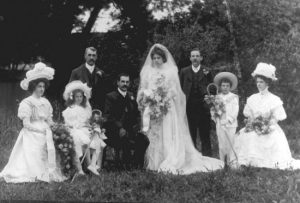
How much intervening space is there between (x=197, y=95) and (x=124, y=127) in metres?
1.70

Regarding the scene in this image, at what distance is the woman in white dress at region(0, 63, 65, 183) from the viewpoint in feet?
25.5

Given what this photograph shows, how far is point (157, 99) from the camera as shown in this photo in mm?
8656

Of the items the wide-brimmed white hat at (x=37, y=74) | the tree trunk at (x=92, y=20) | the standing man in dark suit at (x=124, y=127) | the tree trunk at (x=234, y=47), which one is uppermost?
the tree trunk at (x=92, y=20)

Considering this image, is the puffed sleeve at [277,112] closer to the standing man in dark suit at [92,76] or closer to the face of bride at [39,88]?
the standing man in dark suit at [92,76]

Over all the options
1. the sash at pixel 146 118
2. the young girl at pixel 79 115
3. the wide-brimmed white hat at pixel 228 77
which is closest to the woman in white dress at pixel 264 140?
the wide-brimmed white hat at pixel 228 77

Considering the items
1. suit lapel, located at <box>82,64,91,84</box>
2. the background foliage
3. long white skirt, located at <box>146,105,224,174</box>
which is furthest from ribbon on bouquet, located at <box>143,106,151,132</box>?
the background foliage

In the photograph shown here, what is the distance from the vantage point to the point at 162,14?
1435 cm

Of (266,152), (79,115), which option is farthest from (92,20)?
(266,152)

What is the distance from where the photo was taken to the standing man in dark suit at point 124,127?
329 inches

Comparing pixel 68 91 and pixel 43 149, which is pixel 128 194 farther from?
pixel 68 91

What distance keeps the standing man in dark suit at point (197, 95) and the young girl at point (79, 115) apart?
2043mm

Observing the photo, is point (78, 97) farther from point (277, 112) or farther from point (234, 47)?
point (234, 47)

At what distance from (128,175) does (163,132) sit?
4.24ft

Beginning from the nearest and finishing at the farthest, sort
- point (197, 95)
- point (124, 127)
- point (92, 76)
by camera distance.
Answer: point (124, 127), point (92, 76), point (197, 95)
